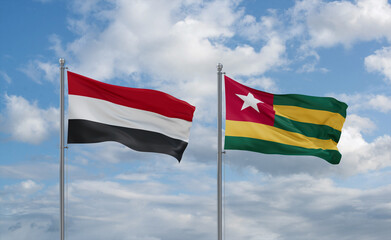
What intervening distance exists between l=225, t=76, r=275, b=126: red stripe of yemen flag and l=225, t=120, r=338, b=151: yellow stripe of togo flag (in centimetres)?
20

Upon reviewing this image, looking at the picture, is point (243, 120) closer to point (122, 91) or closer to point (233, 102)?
point (233, 102)

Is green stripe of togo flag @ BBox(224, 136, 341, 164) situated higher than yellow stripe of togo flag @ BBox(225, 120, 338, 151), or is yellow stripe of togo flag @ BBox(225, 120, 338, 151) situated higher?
yellow stripe of togo flag @ BBox(225, 120, 338, 151)

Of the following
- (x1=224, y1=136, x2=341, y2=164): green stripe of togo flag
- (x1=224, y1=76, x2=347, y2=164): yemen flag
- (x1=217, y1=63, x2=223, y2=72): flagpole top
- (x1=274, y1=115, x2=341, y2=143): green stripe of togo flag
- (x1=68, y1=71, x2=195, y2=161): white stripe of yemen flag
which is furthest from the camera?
(x1=274, y1=115, x2=341, y2=143): green stripe of togo flag

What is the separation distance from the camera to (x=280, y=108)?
22344 millimetres

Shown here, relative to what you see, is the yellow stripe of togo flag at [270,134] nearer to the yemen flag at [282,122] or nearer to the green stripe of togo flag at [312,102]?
the yemen flag at [282,122]

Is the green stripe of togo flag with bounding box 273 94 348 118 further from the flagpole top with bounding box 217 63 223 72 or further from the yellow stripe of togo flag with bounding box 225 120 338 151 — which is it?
the flagpole top with bounding box 217 63 223 72

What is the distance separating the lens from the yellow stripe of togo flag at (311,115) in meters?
22.4

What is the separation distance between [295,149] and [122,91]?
23.8 ft

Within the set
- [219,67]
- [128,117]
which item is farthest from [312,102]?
[128,117]

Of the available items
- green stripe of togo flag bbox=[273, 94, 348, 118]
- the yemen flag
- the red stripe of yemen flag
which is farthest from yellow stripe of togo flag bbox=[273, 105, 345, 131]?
the red stripe of yemen flag

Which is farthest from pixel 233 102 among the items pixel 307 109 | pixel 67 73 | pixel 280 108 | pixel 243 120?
pixel 67 73

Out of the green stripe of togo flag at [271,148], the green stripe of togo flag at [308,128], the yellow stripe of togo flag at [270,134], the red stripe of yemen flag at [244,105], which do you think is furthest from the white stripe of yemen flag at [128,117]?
the green stripe of togo flag at [308,128]

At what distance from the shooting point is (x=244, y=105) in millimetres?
21250

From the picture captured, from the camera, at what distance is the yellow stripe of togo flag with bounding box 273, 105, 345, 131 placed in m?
22.4
